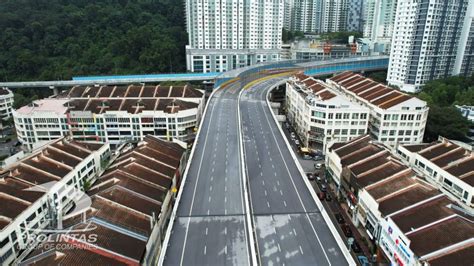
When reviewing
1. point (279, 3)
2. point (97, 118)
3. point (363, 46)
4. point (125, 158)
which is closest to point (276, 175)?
point (125, 158)

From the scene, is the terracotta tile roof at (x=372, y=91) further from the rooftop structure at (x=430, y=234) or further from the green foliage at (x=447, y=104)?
the rooftop structure at (x=430, y=234)

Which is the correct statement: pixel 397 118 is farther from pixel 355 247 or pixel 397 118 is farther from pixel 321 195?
pixel 355 247

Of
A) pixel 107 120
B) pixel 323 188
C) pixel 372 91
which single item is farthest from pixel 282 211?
pixel 372 91

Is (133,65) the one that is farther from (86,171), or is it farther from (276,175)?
(276,175)

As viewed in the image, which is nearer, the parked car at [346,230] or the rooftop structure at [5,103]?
the parked car at [346,230]

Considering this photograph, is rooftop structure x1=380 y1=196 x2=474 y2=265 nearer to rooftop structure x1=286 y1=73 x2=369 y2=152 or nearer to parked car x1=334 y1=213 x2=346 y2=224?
parked car x1=334 y1=213 x2=346 y2=224

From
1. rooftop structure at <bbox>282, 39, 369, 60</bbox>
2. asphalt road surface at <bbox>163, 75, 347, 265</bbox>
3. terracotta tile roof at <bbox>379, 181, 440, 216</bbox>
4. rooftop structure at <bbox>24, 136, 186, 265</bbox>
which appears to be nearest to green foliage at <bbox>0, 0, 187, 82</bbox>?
rooftop structure at <bbox>282, 39, 369, 60</bbox>

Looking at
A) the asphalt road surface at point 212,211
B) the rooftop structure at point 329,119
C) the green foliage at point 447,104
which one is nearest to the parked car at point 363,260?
the asphalt road surface at point 212,211
